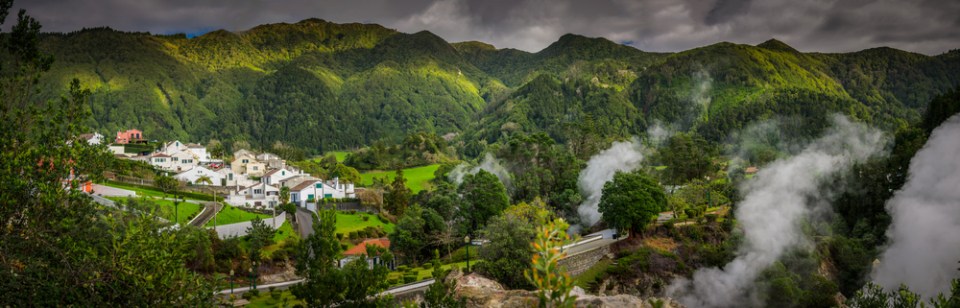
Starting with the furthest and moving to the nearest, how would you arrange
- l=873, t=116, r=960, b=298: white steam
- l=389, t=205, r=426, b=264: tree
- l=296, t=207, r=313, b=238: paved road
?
l=296, t=207, r=313, b=238: paved road → l=389, t=205, r=426, b=264: tree → l=873, t=116, r=960, b=298: white steam

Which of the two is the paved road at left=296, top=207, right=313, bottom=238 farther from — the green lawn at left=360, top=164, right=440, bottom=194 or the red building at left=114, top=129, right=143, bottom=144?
the red building at left=114, top=129, right=143, bottom=144

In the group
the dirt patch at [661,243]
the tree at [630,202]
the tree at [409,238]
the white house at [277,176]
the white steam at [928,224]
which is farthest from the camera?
the white house at [277,176]

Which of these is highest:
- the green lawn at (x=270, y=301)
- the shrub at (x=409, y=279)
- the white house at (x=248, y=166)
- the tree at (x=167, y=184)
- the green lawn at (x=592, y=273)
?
the white house at (x=248, y=166)

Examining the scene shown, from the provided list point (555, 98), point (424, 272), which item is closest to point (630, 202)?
point (424, 272)

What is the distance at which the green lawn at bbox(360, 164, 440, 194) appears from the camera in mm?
74000

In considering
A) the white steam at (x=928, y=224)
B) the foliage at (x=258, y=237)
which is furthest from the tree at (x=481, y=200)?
the white steam at (x=928, y=224)

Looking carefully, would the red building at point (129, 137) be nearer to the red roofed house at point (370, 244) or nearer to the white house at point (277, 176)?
the white house at point (277, 176)

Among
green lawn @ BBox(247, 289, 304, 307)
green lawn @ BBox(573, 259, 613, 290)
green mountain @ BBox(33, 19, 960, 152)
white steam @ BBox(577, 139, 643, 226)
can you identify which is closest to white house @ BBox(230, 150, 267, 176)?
green mountain @ BBox(33, 19, 960, 152)

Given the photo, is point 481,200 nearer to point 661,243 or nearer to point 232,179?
point 661,243

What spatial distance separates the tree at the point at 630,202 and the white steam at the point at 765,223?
5452 mm

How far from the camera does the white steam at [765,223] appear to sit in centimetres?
2994

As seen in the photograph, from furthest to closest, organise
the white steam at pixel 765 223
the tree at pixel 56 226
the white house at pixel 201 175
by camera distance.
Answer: the white house at pixel 201 175 → the white steam at pixel 765 223 → the tree at pixel 56 226

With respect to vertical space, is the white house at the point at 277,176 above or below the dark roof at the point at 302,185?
above

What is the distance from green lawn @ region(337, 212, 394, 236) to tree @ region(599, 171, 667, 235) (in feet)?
64.7
